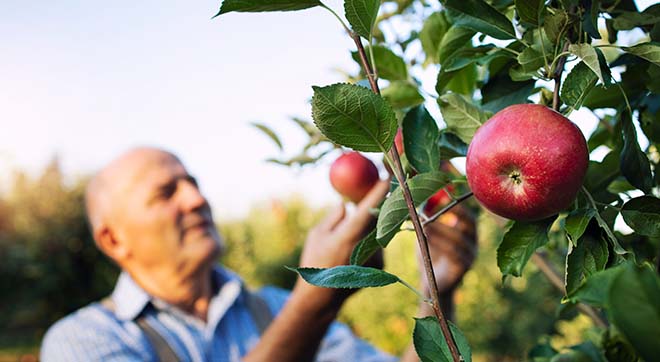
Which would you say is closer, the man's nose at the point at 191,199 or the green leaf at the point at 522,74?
the green leaf at the point at 522,74

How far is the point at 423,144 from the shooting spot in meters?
0.56

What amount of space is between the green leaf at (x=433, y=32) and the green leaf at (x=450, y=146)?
117 millimetres

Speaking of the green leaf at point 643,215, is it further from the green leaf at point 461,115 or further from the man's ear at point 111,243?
the man's ear at point 111,243

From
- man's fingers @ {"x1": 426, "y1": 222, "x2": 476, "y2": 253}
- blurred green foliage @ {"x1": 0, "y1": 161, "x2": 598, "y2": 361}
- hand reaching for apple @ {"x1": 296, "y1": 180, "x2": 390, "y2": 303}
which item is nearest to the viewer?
hand reaching for apple @ {"x1": 296, "y1": 180, "x2": 390, "y2": 303}

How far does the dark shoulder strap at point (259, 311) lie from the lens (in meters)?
2.05

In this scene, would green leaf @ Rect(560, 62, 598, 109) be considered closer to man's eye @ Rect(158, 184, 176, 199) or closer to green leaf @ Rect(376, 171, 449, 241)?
green leaf @ Rect(376, 171, 449, 241)

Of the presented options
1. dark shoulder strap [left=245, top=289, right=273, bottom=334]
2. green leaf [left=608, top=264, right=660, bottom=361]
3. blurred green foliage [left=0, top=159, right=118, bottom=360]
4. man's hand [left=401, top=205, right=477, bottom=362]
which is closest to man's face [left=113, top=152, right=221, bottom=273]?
dark shoulder strap [left=245, top=289, right=273, bottom=334]

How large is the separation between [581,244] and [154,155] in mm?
1791

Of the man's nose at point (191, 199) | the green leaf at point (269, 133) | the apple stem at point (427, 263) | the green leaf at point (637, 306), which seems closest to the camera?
the green leaf at point (637, 306)

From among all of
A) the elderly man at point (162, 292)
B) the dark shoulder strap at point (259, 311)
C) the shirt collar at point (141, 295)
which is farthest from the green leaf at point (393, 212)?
the dark shoulder strap at point (259, 311)

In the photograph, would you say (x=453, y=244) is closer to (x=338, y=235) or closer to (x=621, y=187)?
(x=338, y=235)

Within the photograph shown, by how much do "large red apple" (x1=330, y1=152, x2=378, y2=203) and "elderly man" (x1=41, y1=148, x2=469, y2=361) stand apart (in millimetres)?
833

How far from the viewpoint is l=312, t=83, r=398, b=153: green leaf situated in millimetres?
412

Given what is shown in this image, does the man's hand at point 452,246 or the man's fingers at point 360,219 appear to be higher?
the man's fingers at point 360,219
